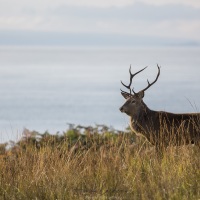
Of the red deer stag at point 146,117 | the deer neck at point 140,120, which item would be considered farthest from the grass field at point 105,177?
the deer neck at point 140,120

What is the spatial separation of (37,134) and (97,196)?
325 inches

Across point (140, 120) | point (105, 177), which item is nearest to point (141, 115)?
point (140, 120)

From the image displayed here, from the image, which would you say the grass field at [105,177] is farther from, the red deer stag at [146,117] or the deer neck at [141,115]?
the deer neck at [141,115]

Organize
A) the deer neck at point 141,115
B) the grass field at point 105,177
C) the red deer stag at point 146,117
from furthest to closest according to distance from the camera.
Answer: the deer neck at point 141,115 → the red deer stag at point 146,117 → the grass field at point 105,177

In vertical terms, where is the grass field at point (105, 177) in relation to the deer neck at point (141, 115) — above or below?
below

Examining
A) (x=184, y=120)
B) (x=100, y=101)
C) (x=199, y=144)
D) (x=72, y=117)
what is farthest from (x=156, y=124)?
(x=100, y=101)

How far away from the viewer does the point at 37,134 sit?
651 inches

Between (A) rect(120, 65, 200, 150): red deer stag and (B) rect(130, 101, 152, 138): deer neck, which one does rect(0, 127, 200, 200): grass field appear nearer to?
(A) rect(120, 65, 200, 150): red deer stag

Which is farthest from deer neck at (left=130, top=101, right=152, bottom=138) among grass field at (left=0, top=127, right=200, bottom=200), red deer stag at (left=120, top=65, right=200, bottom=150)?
grass field at (left=0, top=127, right=200, bottom=200)

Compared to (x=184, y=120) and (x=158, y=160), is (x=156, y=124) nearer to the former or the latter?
(x=184, y=120)

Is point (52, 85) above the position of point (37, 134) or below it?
above

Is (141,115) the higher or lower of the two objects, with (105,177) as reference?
higher

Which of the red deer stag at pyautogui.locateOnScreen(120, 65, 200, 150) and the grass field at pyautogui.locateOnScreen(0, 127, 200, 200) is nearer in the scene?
the grass field at pyautogui.locateOnScreen(0, 127, 200, 200)

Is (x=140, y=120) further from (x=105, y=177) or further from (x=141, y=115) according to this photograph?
(x=105, y=177)
